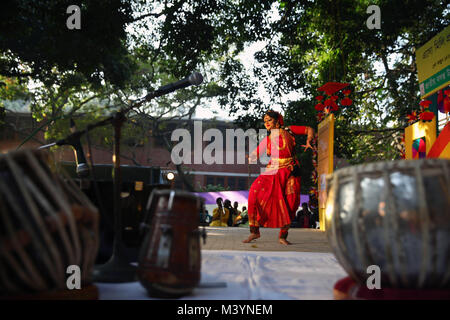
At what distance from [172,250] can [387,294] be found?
2.53 ft

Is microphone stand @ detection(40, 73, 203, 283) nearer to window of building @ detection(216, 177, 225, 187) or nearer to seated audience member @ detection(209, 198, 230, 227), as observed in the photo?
seated audience member @ detection(209, 198, 230, 227)

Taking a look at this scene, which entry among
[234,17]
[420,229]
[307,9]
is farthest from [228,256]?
[234,17]

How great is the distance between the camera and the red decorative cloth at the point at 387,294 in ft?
4.51

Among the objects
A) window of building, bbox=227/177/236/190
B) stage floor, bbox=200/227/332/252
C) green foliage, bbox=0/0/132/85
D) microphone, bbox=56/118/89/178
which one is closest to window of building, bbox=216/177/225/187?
window of building, bbox=227/177/236/190

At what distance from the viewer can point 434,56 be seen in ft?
19.4

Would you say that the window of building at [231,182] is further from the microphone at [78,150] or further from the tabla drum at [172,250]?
the tabla drum at [172,250]

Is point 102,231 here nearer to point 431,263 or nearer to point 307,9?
point 431,263

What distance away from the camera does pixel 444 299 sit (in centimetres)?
136

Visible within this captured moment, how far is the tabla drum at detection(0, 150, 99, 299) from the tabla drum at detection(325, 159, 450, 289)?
3.00ft

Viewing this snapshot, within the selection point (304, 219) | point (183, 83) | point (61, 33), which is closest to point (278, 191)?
point (183, 83)

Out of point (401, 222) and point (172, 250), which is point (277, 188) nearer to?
point (172, 250)

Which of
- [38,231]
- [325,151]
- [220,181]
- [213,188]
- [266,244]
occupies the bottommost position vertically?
[266,244]

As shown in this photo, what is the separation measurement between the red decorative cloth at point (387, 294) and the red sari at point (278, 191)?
3018 millimetres

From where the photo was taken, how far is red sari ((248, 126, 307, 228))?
4.61 meters
